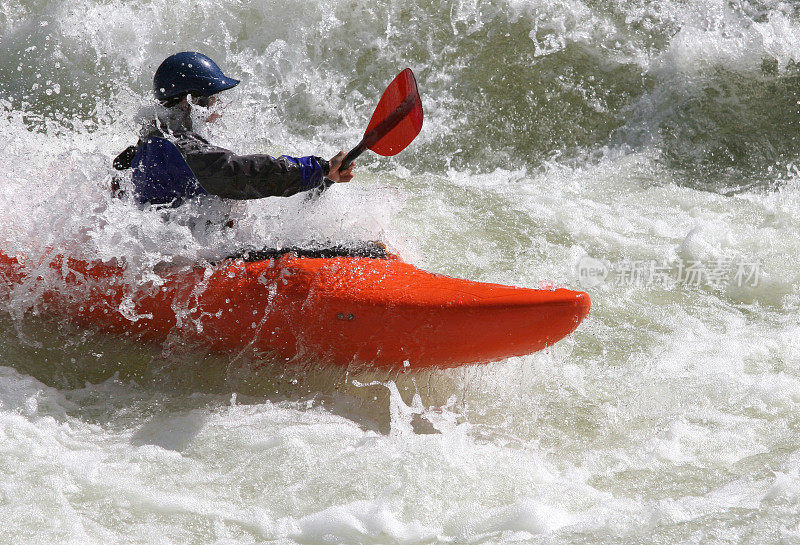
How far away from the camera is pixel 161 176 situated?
2760 millimetres

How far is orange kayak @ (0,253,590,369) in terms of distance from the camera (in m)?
2.77

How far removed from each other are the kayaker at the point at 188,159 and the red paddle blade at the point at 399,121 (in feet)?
1.24

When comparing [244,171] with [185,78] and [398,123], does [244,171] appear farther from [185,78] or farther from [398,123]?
[398,123]

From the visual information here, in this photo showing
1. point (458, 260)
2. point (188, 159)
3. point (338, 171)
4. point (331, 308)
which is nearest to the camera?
point (188, 159)

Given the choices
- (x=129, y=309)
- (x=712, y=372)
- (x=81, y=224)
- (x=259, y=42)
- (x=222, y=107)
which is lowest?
(x=712, y=372)

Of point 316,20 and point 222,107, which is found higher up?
point 316,20

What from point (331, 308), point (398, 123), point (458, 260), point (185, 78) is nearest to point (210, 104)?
point (185, 78)

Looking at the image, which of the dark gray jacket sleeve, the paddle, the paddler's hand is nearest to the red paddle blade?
the paddle

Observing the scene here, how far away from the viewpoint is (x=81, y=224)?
2895 mm

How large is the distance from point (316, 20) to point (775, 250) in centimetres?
356

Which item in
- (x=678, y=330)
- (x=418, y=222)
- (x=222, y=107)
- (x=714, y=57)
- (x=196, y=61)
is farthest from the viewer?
(x=714, y=57)

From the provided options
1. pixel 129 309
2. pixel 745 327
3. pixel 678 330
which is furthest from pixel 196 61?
pixel 745 327

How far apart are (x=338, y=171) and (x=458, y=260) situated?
1.24 m

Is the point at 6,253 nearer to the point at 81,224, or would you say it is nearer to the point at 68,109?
the point at 81,224
